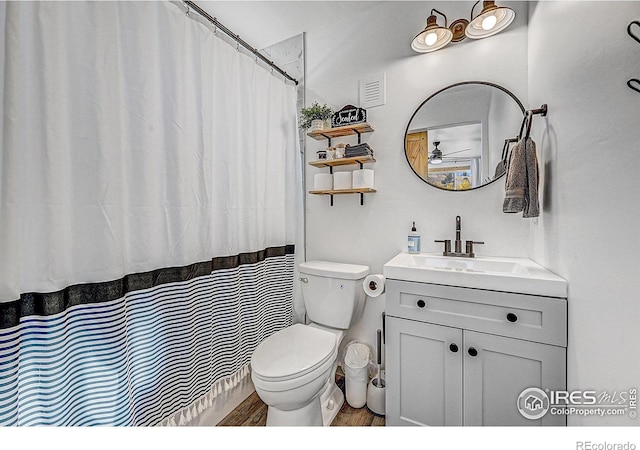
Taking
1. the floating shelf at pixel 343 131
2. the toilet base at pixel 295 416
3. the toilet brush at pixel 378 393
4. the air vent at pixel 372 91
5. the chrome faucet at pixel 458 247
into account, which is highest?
the air vent at pixel 372 91

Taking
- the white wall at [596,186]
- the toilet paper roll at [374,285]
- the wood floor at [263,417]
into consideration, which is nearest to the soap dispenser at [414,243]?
the toilet paper roll at [374,285]

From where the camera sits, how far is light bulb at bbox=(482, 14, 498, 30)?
1378 millimetres

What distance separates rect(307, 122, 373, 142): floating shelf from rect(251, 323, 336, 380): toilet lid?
126 cm

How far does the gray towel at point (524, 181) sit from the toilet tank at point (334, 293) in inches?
33.6

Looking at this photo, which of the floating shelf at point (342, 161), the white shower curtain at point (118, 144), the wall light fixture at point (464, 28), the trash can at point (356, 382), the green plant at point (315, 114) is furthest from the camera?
the green plant at point (315, 114)

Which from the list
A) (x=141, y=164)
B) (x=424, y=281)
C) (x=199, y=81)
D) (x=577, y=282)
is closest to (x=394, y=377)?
(x=424, y=281)

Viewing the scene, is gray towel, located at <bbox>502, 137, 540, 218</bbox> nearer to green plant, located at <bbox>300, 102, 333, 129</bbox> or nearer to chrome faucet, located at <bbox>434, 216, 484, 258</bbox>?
chrome faucet, located at <bbox>434, 216, 484, 258</bbox>

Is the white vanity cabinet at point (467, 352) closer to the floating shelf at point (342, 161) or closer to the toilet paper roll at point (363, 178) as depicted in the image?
the toilet paper roll at point (363, 178)

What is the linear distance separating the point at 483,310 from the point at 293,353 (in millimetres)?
890

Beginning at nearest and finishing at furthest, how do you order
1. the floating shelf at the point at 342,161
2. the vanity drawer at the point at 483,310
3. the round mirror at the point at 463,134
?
the vanity drawer at the point at 483,310 < the round mirror at the point at 463,134 < the floating shelf at the point at 342,161

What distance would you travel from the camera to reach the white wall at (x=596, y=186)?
67 cm

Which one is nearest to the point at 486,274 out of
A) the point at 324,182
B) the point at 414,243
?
the point at 414,243

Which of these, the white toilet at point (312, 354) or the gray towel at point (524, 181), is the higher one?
the gray towel at point (524, 181)

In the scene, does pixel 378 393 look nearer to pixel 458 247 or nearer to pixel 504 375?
pixel 504 375
